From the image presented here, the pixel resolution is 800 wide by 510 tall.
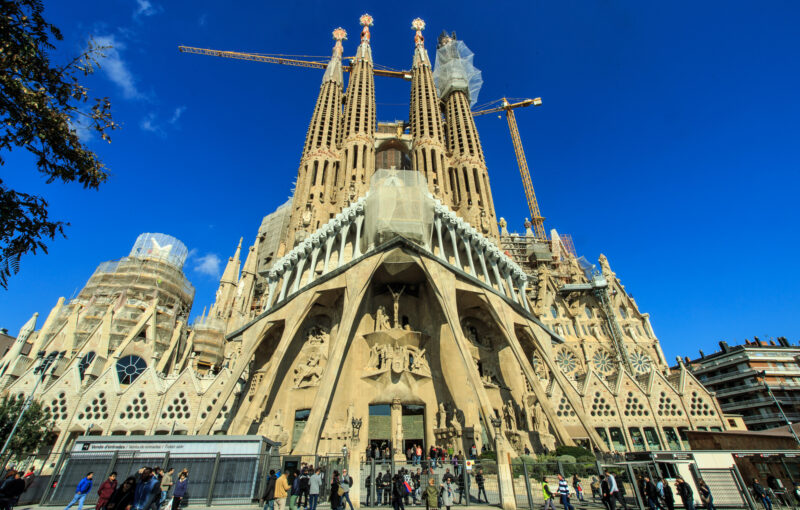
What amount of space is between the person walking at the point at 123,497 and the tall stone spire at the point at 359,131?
2515 cm

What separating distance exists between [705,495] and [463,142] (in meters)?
31.5

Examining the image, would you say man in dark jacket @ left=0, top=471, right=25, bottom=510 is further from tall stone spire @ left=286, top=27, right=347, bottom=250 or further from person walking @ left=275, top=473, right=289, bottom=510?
tall stone spire @ left=286, top=27, right=347, bottom=250

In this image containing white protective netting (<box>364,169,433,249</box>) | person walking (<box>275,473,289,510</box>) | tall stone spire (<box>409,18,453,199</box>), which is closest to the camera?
person walking (<box>275,473,289,510</box>)

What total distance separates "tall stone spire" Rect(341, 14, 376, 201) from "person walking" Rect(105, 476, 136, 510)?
25.2m

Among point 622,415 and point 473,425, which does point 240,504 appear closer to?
point 473,425

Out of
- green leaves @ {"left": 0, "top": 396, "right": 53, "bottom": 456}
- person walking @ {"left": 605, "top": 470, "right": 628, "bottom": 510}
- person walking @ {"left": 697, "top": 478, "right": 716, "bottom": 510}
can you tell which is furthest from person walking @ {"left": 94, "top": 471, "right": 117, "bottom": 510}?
green leaves @ {"left": 0, "top": 396, "right": 53, "bottom": 456}

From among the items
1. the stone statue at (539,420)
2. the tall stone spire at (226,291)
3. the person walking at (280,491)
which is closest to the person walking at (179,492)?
the person walking at (280,491)

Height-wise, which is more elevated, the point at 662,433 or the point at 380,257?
the point at 380,257

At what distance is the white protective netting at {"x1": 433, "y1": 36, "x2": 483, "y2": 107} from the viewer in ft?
133

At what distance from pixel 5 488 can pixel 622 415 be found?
94.6 ft

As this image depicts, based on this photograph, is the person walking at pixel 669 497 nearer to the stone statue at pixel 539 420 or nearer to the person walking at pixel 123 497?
the person walking at pixel 123 497

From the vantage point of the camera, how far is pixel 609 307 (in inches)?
1375

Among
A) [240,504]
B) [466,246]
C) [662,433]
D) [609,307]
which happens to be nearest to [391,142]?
[466,246]

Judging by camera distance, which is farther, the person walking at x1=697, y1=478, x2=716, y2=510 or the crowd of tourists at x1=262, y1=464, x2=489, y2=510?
the person walking at x1=697, y1=478, x2=716, y2=510
